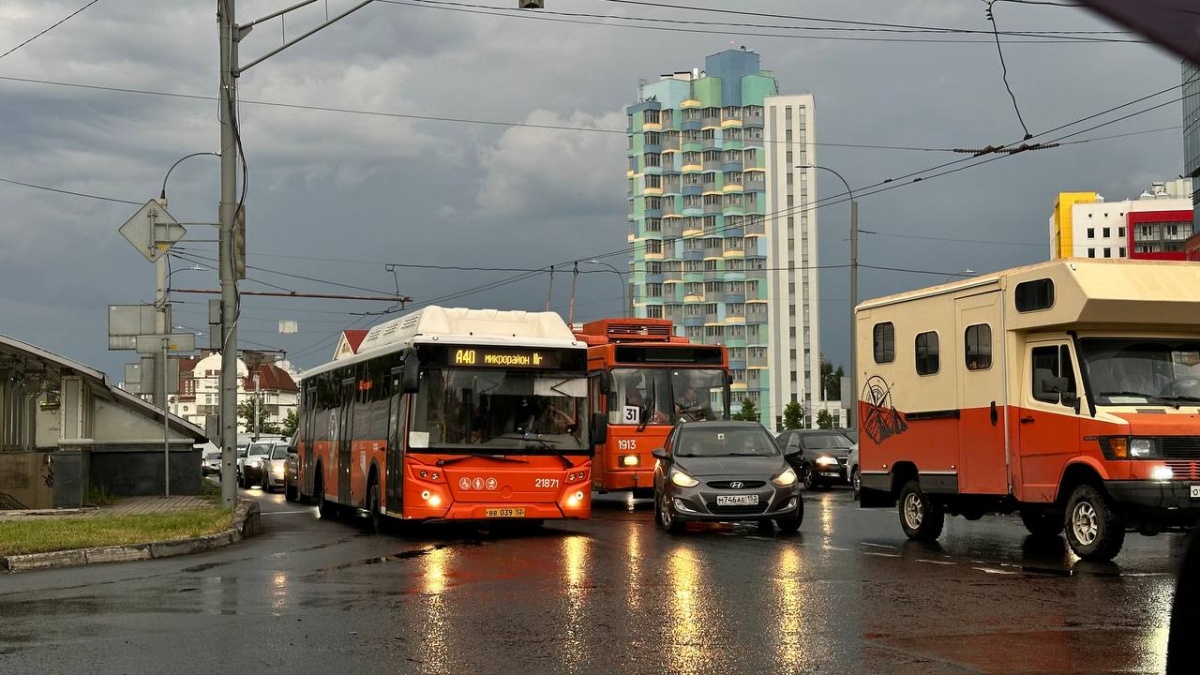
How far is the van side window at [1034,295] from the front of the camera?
14297mm

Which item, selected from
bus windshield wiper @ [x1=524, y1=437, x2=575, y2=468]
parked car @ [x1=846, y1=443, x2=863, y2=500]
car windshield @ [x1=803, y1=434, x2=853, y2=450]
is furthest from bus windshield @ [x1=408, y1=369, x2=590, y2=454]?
car windshield @ [x1=803, y1=434, x2=853, y2=450]

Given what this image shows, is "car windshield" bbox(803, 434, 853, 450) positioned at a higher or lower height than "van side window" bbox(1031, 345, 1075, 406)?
lower

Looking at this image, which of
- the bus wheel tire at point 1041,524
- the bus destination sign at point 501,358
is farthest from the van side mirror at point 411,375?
the bus wheel tire at point 1041,524

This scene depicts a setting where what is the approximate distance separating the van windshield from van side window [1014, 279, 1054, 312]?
57 cm

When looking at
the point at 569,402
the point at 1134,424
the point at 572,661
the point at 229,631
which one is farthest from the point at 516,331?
the point at 572,661

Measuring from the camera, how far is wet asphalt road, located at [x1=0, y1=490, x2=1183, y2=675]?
26.5ft

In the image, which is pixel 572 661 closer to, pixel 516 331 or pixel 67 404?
pixel 516 331

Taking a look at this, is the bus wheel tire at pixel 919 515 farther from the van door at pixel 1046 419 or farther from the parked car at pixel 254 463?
the parked car at pixel 254 463

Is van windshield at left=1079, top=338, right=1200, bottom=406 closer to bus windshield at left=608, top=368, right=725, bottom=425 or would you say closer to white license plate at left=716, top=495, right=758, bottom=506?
white license plate at left=716, top=495, right=758, bottom=506

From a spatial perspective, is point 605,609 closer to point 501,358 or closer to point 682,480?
point 682,480

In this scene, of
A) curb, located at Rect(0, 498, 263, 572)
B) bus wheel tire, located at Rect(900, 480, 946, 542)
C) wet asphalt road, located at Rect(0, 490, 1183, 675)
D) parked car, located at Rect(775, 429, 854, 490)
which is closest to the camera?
wet asphalt road, located at Rect(0, 490, 1183, 675)

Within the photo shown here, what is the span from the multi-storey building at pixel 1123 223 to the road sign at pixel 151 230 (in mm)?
131436

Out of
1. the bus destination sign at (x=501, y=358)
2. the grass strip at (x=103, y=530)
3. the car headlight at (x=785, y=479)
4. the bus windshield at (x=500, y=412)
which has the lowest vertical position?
the grass strip at (x=103, y=530)

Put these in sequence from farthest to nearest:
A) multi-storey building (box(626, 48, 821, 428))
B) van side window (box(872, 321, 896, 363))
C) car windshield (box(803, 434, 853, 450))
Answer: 1. multi-storey building (box(626, 48, 821, 428))
2. car windshield (box(803, 434, 853, 450))
3. van side window (box(872, 321, 896, 363))
